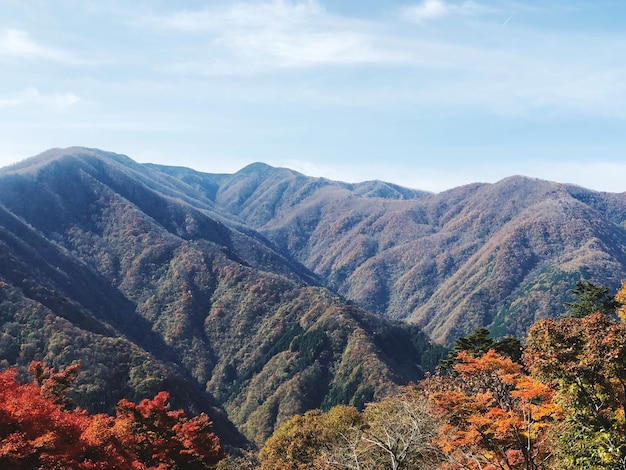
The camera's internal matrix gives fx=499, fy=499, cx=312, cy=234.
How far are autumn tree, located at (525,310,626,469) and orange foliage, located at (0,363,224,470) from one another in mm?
23660

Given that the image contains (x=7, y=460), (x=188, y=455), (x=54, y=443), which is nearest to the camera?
(x=7, y=460)

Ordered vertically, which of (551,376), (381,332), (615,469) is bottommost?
(381,332)

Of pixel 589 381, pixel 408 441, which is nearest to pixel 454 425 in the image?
pixel 408 441

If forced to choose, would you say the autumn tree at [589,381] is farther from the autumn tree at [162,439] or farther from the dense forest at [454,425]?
the autumn tree at [162,439]

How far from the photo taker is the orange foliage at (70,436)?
81.8 feet

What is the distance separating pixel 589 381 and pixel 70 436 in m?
26.9

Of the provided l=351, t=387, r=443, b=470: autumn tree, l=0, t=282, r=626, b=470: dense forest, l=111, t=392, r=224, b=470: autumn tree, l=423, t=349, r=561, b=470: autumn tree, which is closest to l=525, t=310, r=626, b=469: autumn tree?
l=0, t=282, r=626, b=470: dense forest

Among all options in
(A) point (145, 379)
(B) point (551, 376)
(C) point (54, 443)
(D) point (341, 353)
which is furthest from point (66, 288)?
(B) point (551, 376)

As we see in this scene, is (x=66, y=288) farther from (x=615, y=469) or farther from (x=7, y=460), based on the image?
(x=615, y=469)

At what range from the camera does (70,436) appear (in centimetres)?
2861

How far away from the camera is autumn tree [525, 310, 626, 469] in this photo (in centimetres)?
1820

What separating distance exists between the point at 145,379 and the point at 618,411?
118618mm

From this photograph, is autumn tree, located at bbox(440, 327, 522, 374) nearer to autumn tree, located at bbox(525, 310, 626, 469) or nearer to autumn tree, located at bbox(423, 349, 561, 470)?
autumn tree, located at bbox(423, 349, 561, 470)

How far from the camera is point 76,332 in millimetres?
133125
